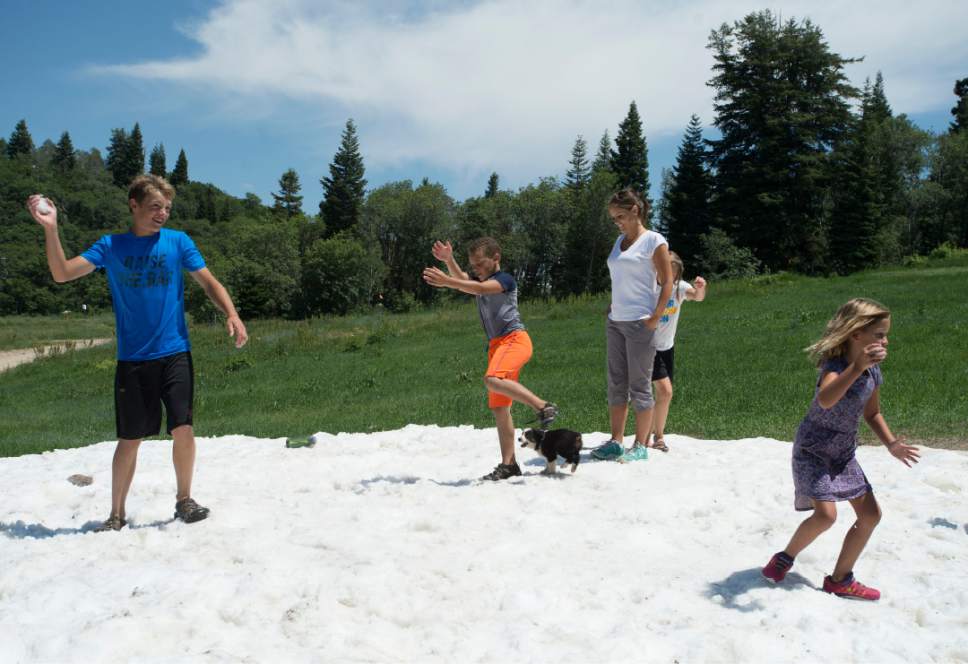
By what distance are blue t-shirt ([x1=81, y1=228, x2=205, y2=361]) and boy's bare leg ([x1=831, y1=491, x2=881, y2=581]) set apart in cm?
466

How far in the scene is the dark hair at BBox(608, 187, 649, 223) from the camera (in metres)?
6.51

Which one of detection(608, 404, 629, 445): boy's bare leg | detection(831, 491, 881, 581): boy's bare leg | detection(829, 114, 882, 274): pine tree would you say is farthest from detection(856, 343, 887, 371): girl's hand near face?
detection(829, 114, 882, 274): pine tree

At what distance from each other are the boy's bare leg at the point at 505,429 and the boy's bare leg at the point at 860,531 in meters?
2.99

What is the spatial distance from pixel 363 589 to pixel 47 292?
111878mm

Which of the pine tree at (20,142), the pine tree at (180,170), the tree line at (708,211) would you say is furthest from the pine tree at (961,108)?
the pine tree at (20,142)

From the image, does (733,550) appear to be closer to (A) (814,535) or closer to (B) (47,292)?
(A) (814,535)

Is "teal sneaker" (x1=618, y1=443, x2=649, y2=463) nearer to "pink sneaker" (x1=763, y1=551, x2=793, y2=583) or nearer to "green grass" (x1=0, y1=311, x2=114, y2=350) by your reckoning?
"pink sneaker" (x1=763, y1=551, x2=793, y2=583)

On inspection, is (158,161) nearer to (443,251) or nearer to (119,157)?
(119,157)

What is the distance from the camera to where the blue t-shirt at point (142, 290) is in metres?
5.26

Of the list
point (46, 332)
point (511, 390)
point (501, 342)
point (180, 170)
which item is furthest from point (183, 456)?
point (180, 170)

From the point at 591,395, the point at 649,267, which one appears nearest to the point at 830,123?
the point at 591,395

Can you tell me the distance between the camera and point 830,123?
61.9 meters

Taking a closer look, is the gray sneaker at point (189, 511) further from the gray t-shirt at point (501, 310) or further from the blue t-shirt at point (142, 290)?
the gray t-shirt at point (501, 310)

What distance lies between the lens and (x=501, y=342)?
653 centimetres
